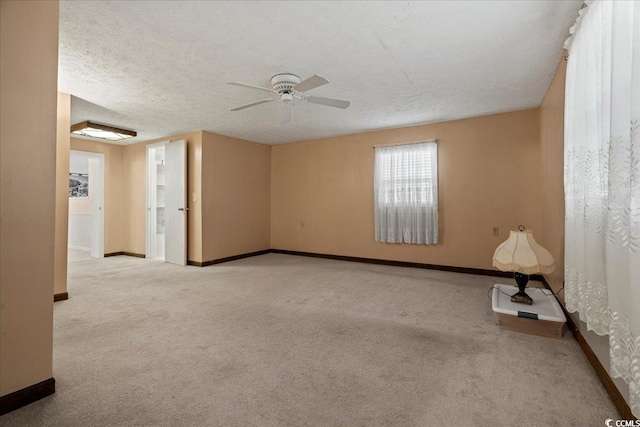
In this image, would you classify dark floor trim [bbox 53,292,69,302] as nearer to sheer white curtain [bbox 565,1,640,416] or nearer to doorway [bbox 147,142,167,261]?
doorway [bbox 147,142,167,261]

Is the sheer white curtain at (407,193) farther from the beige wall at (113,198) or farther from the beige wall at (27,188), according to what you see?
the beige wall at (113,198)

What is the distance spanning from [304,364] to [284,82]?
2553 millimetres

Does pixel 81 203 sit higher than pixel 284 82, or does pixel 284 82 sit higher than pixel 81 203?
pixel 284 82

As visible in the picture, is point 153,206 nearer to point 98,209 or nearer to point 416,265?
point 98,209

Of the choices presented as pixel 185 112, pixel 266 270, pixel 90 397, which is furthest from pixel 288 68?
pixel 266 270

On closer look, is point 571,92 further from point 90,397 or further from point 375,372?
point 90,397

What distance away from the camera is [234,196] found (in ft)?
19.6

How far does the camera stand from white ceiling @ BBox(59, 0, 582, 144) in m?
2.09

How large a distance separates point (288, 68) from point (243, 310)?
96.3 inches

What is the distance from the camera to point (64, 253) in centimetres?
350

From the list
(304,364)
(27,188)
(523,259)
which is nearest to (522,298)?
(523,259)

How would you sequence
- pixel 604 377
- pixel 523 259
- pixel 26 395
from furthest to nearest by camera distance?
1. pixel 523 259
2. pixel 604 377
3. pixel 26 395

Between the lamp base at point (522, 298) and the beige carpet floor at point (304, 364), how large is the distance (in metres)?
0.31

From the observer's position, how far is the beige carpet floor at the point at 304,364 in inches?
61.2
